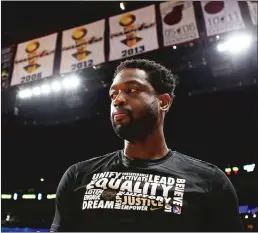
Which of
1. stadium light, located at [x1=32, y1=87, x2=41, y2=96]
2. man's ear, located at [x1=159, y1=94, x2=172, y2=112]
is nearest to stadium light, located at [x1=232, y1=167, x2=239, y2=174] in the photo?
stadium light, located at [x1=32, y1=87, x2=41, y2=96]

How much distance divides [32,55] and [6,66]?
62 centimetres

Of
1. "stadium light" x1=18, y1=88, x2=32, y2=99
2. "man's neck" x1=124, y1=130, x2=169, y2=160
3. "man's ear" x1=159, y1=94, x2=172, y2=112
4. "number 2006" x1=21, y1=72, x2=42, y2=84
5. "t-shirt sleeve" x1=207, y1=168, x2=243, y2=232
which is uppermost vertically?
"stadium light" x1=18, y1=88, x2=32, y2=99

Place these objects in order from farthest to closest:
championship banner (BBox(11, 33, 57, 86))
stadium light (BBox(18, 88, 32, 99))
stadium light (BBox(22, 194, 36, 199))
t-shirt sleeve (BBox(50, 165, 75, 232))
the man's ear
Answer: stadium light (BBox(22, 194, 36, 199)), stadium light (BBox(18, 88, 32, 99)), championship banner (BBox(11, 33, 57, 86)), the man's ear, t-shirt sleeve (BBox(50, 165, 75, 232))

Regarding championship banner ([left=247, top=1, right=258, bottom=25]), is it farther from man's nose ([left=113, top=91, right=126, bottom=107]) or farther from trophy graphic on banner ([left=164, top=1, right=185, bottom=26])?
man's nose ([left=113, top=91, right=126, bottom=107])

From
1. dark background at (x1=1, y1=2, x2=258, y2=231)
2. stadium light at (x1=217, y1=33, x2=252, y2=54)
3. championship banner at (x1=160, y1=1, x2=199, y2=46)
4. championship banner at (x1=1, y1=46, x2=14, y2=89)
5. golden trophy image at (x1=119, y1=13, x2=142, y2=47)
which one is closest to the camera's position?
championship banner at (x1=160, y1=1, x2=199, y2=46)

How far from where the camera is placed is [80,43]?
5.62 meters

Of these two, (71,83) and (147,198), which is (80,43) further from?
(147,198)

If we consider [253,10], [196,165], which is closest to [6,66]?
[253,10]

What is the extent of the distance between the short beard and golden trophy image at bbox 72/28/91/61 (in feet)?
13.6

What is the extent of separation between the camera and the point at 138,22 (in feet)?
17.3

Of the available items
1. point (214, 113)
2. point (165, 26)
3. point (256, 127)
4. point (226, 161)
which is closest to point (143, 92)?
point (165, 26)

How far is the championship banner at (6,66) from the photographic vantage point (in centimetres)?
621

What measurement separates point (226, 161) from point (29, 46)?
8.42m

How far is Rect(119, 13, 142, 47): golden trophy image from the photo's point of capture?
16.9ft
